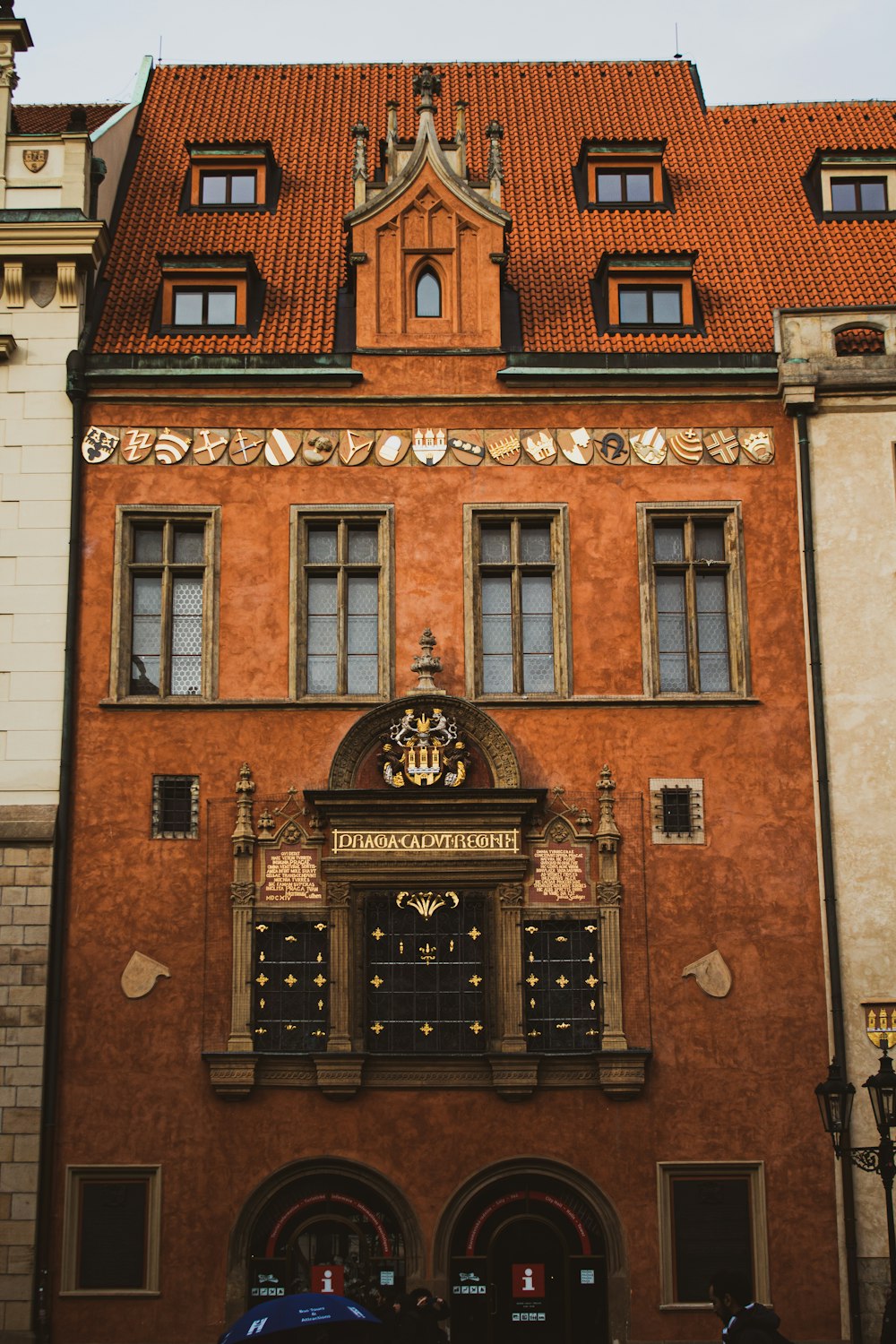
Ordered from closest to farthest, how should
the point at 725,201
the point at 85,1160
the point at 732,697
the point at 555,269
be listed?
1. the point at 85,1160
2. the point at 732,697
3. the point at 555,269
4. the point at 725,201

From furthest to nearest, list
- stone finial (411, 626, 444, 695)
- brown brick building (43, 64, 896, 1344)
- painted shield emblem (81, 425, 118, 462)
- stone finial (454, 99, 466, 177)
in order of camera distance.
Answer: stone finial (454, 99, 466, 177) < painted shield emblem (81, 425, 118, 462) < stone finial (411, 626, 444, 695) < brown brick building (43, 64, 896, 1344)

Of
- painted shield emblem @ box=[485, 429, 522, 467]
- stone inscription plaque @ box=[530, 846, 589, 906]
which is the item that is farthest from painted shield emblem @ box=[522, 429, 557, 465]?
stone inscription plaque @ box=[530, 846, 589, 906]

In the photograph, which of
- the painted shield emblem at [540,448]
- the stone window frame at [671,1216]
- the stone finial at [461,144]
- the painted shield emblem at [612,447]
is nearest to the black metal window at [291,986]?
the stone window frame at [671,1216]

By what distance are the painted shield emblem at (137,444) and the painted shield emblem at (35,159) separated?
13.4ft

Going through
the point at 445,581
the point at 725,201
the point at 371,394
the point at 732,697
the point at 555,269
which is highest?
the point at 725,201

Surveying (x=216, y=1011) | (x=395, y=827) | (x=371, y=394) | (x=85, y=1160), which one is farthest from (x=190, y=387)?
(x=85, y=1160)

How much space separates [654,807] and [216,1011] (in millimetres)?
5710

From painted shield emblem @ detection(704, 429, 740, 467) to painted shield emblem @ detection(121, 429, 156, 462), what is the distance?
704cm

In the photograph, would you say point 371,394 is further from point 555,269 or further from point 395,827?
point 395,827

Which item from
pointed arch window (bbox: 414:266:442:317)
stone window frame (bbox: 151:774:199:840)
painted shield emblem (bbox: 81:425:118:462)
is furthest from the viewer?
pointed arch window (bbox: 414:266:442:317)

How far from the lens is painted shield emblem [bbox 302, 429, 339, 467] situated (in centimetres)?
2284

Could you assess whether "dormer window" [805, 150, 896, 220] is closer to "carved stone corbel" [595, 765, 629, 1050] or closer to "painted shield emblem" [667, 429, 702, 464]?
"painted shield emblem" [667, 429, 702, 464]

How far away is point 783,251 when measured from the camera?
1014 inches

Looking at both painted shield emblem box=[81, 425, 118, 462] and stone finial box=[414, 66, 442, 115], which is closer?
painted shield emblem box=[81, 425, 118, 462]
